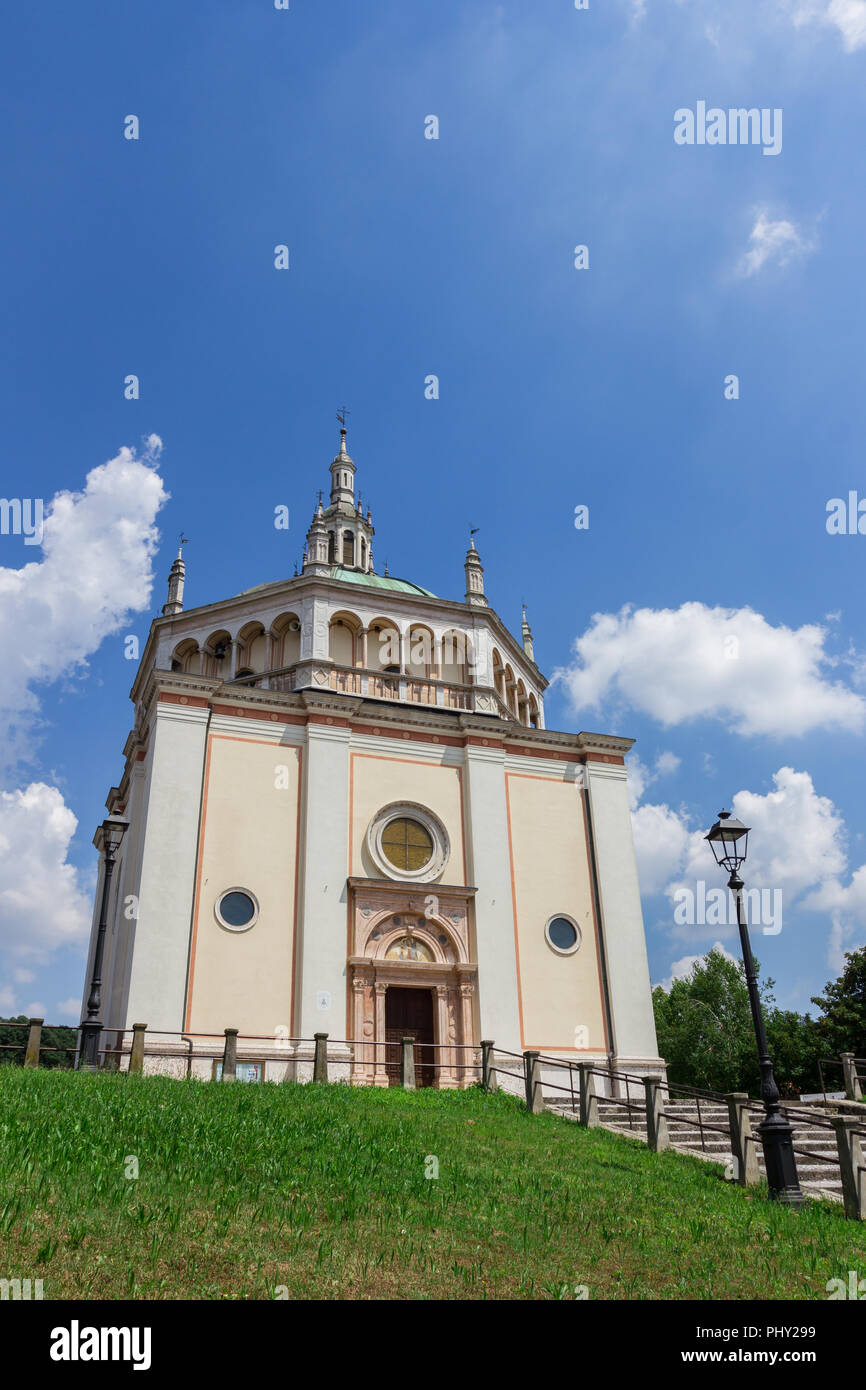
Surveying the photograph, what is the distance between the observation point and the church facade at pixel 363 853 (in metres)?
21.7

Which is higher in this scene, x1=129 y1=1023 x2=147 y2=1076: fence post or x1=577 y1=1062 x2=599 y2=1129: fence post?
x1=129 y1=1023 x2=147 y2=1076: fence post

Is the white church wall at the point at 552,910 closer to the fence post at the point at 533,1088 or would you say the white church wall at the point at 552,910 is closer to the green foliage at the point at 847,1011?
the fence post at the point at 533,1088

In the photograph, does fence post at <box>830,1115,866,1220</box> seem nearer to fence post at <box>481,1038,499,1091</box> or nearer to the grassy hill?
the grassy hill

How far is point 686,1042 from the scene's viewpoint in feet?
173

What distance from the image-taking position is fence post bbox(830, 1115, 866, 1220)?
38.1ft

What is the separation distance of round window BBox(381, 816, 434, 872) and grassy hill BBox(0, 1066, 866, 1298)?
10670 millimetres

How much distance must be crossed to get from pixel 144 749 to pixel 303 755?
183 inches

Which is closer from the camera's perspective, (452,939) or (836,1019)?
(452,939)

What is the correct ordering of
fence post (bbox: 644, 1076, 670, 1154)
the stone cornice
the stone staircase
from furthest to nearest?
the stone cornice, fence post (bbox: 644, 1076, 670, 1154), the stone staircase

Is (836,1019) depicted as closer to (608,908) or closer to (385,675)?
(608,908)

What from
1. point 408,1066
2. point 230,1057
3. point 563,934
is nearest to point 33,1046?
point 230,1057

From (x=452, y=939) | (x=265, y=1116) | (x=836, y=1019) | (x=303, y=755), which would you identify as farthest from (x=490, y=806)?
(x=836, y=1019)

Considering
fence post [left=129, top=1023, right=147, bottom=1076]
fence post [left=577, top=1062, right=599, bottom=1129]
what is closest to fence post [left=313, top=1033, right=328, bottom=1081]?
fence post [left=129, top=1023, right=147, bottom=1076]

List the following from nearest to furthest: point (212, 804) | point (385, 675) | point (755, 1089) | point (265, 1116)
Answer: point (265, 1116), point (212, 804), point (385, 675), point (755, 1089)
